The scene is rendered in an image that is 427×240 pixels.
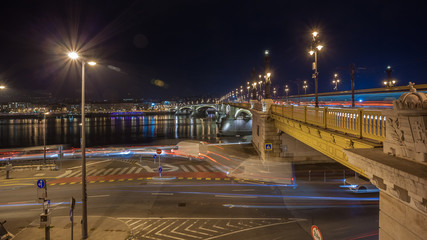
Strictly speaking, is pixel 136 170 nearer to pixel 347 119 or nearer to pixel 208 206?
pixel 208 206

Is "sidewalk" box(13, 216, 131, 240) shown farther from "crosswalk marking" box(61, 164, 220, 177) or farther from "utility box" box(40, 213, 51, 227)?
"crosswalk marking" box(61, 164, 220, 177)

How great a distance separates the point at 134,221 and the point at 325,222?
395 inches

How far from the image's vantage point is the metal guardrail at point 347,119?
304 inches

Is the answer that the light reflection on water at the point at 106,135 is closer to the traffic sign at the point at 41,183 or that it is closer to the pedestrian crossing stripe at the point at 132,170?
the pedestrian crossing stripe at the point at 132,170

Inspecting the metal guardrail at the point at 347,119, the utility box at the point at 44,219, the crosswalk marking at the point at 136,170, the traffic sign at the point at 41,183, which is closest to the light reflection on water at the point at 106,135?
the crosswalk marking at the point at 136,170

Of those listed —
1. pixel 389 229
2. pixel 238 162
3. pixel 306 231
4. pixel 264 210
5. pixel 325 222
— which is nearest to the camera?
pixel 389 229

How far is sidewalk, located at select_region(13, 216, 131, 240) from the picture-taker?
450 inches

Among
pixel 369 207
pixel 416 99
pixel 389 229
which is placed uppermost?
pixel 416 99

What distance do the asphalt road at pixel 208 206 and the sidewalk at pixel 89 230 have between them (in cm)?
71

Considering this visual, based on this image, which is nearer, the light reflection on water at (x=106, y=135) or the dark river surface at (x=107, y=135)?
the dark river surface at (x=107, y=135)

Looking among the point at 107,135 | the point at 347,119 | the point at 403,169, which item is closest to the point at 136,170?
the point at 347,119

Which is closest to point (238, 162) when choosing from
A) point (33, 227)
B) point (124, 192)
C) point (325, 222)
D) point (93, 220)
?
point (124, 192)

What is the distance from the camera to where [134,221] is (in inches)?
535

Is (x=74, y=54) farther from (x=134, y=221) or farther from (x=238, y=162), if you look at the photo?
(x=238, y=162)
